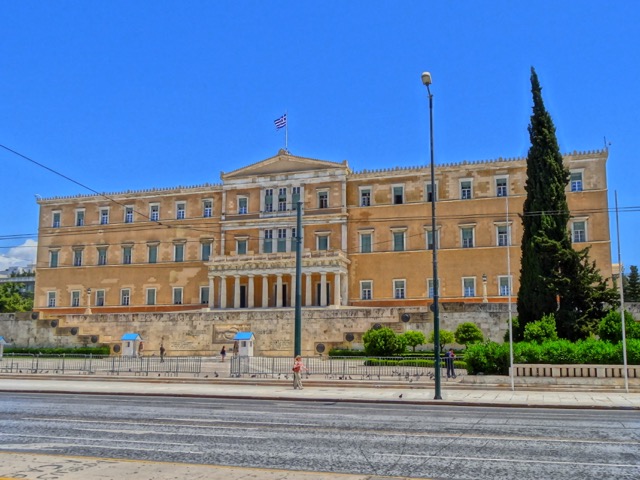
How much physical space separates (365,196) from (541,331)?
1404 inches

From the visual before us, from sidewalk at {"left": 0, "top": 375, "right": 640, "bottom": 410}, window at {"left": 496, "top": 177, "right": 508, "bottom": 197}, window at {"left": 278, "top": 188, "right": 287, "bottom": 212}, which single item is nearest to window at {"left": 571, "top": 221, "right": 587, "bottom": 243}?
window at {"left": 496, "top": 177, "right": 508, "bottom": 197}

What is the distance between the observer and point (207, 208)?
65.2m

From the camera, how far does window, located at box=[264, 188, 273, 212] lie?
204 ft

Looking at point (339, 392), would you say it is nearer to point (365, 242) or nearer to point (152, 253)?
point (365, 242)

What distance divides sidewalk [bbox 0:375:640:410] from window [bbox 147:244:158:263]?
34.5 metres

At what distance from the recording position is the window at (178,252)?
211ft

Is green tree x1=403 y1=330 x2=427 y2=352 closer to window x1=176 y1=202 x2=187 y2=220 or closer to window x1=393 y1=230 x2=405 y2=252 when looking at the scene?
window x1=393 y1=230 x2=405 y2=252

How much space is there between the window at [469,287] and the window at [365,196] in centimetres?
1109

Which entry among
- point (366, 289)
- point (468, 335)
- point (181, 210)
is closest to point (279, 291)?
point (366, 289)

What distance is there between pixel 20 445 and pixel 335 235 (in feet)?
163

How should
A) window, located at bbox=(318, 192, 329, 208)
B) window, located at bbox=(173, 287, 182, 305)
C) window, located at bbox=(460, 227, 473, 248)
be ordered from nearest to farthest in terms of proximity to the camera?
window, located at bbox=(460, 227, 473, 248)
window, located at bbox=(318, 192, 329, 208)
window, located at bbox=(173, 287, 182, 305)

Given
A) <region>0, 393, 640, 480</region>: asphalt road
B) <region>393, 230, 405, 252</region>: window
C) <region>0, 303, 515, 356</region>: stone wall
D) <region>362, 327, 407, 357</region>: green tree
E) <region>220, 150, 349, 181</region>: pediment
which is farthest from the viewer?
<region>220, 150, 349, 181</region>: pediment

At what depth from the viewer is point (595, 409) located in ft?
61.5

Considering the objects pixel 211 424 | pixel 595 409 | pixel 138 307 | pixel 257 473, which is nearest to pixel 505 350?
pixel 595 409
